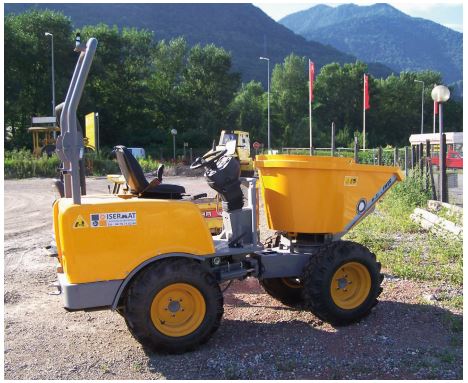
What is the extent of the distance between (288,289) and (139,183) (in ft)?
6.84

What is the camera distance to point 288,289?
226 inches

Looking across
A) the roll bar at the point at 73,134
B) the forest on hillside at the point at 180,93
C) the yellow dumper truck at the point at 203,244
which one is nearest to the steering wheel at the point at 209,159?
the yellow dumper truck at the point at 203,244

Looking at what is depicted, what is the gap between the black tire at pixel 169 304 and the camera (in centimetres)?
429

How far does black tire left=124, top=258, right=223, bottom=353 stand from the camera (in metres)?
4.29

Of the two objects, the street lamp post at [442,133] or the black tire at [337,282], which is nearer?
the black tire at [337,282]

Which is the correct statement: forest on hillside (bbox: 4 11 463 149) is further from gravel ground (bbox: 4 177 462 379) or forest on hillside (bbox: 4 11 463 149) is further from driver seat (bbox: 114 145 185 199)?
driver seat (bbox: 114 145 185 199)

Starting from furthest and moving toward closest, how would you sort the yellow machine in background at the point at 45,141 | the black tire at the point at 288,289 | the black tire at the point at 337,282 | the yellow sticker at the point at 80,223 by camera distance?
the yellow machine in background at the point at 45,141, the black tire at the point at 288,289, the black tire at the point at 337,282, the yellow sticker at the point at 80,223

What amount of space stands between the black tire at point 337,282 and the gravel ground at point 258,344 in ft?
0.48

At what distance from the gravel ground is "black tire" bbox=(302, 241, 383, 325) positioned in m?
0.14

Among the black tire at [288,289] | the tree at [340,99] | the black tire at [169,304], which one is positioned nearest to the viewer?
the black tire at [169,304]

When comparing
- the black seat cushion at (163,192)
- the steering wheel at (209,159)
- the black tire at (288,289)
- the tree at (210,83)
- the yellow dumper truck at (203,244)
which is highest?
the tree at (210,83)

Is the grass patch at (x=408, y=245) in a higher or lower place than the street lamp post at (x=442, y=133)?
lower

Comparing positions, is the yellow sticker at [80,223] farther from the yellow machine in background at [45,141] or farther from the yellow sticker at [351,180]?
the yellow machine in background at [45,141]

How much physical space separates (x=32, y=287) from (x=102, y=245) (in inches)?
123
